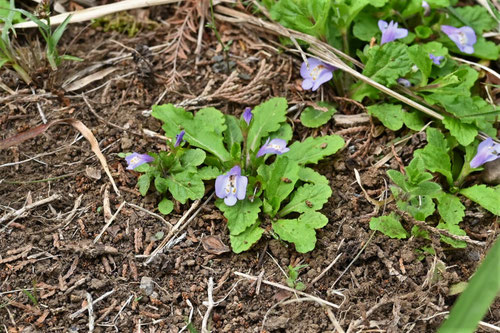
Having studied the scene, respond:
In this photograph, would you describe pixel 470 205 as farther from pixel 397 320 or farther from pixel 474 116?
pixel 397 320

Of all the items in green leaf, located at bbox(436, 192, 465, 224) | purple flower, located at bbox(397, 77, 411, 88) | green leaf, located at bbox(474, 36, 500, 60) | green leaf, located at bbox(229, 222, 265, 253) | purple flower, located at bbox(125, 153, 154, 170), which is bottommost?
green leaf, located at bbox(229, 222, 265, 253)

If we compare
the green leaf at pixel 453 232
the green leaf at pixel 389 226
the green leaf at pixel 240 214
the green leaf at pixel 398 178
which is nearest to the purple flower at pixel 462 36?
the green leaf at pixel 398 178

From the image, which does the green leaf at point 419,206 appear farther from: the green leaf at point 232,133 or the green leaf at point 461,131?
the green leaf at point 232,133

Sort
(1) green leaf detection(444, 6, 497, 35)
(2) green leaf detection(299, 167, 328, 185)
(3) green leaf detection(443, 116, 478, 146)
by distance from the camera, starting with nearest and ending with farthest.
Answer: (2) green leaf detection(299, 167, 328, 185) → (3) green leaf detection(443, 116, 478, 146) → (1) green leaf detection(444, 6, 497, 35)

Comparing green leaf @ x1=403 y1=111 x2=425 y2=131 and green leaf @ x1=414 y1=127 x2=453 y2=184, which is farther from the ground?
green leaf @ x1=403 y1=111 x2=425 y2=131

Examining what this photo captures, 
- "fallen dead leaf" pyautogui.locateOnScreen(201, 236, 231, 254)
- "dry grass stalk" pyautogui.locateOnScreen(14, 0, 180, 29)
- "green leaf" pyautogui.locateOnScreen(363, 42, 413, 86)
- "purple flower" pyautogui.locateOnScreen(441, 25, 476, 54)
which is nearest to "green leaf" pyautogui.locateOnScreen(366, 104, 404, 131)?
"green leaf" pyautogui.locateOnScreen(363, 42, 413, 86)

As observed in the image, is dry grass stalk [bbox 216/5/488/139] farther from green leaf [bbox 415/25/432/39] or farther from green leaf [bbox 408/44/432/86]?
green leaf [bbox 415/25/432/39]

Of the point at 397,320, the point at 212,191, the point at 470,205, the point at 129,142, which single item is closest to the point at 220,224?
the point at 212,191
